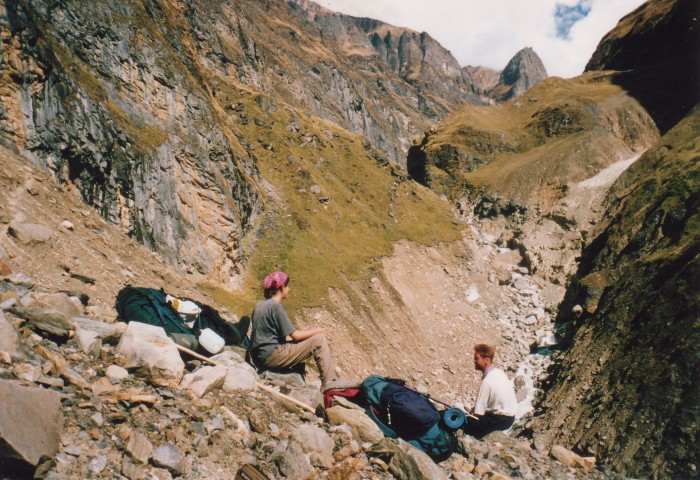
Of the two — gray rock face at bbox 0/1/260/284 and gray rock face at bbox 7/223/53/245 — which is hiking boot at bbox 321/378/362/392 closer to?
gray rock face at bbox 7/223/53/245

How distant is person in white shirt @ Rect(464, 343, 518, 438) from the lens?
873 centimetres

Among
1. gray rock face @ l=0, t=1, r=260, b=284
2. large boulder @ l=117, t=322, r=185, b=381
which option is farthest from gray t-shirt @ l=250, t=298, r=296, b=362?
gray rock face @ l=0, t=1, r=260, b=284

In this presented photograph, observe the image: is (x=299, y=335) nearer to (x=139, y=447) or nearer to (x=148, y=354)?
(x=148, y=354)

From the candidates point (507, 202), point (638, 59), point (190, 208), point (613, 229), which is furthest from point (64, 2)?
point (638, 59)

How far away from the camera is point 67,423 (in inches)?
184

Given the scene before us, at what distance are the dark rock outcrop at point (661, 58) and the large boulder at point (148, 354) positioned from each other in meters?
90.0

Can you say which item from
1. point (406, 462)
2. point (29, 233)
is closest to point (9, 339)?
point (406, 462)

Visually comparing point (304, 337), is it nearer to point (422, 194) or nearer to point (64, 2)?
point (64, 2)

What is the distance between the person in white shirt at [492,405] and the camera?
873 centimetres

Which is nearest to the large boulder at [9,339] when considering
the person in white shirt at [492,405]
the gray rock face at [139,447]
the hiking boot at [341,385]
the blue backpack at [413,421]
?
the gray rock face at [139,447]

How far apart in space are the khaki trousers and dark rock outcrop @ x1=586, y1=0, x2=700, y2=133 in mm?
86553

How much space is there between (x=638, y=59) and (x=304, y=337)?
122 metres

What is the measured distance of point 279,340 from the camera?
979 cm

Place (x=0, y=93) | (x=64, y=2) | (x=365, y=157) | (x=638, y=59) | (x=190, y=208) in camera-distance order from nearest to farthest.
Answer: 1. (x=0, y=93)
2. (x=64, y=2)
3. (x=190, y=208)
4. (x=365, y=157)
5. (x=638, y=59)
